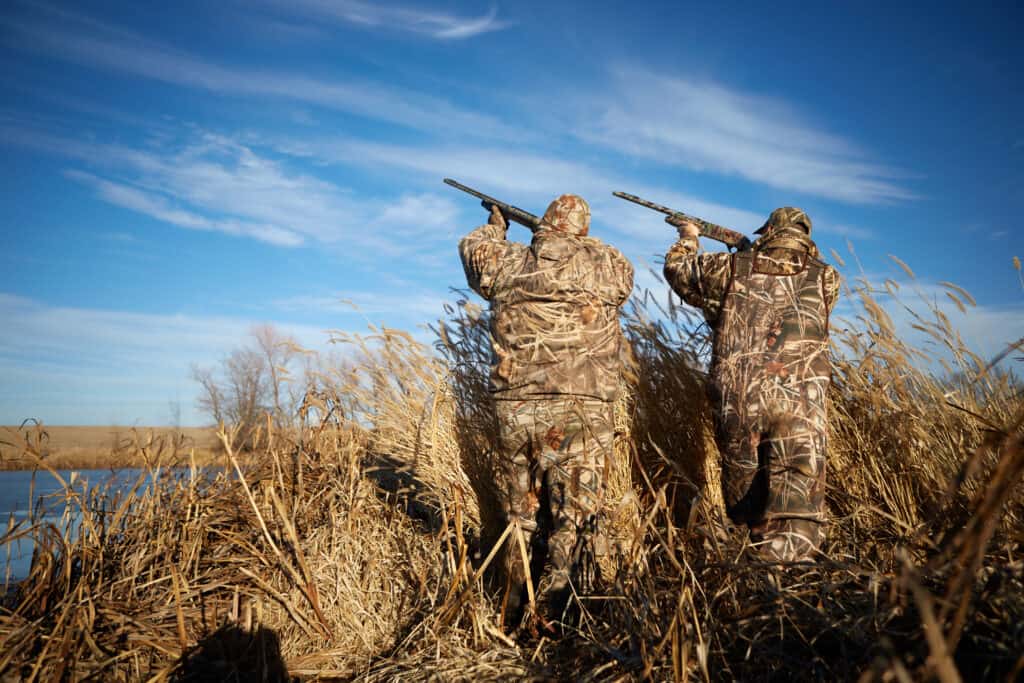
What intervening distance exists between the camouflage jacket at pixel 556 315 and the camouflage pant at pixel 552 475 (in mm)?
123

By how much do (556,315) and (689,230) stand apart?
1.17m

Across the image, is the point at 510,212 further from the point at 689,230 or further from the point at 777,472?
the point at 777,472

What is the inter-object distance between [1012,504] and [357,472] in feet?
11.2

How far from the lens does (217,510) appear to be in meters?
3.30

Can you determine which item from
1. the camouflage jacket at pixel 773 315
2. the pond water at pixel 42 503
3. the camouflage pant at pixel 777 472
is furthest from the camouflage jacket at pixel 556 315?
the pond water at pixel 42 503

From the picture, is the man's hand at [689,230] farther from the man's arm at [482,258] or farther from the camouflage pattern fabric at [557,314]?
the man's arm at [482,258]

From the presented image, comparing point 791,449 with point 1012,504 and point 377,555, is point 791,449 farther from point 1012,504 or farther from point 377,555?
point 377,555

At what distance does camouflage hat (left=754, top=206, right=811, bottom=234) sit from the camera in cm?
323

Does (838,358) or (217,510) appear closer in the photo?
(217,510)

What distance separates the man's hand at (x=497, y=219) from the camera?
14.7 feet

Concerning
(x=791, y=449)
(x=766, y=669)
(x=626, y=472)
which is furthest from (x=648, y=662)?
(x=626, y=472)

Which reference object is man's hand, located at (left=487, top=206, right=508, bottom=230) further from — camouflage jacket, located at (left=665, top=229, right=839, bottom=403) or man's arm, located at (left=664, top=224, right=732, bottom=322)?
camouflage jacket, located at (left=665, top=229, right=839, bottom=403)

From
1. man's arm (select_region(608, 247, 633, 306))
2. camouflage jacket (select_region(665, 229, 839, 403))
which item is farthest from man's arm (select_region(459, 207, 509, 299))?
camouflage jacket (select_region(665, 229, 839, 403))

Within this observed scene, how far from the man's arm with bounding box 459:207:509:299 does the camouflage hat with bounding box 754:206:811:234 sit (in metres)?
1.60
